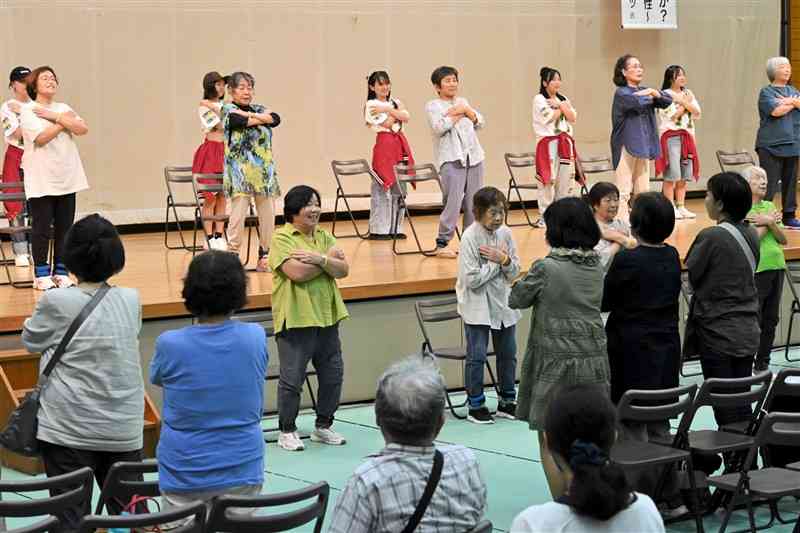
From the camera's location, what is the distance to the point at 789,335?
29.4 feet

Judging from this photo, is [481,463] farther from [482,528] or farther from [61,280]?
[61,280]

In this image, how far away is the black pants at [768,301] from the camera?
284 inches

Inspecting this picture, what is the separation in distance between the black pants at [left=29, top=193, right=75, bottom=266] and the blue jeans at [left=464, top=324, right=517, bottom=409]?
266 cm

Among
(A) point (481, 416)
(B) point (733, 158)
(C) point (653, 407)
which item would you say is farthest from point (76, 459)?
(B) point (733, 158)

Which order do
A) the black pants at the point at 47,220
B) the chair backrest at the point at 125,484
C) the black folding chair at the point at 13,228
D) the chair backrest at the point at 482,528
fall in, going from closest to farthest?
1. the chair backrest at the point at 482,528
2. the chair backrest at the point at 125,484
3. the black pants at the point at 47,220
4. the black folding chair at the point at 13,228

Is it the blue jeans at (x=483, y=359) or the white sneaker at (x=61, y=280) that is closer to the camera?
the blue jeans at (x=483, y=359)

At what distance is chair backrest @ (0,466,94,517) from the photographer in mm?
3539

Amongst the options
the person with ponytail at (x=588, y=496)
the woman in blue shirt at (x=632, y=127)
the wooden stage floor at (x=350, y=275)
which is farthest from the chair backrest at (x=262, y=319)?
the woman in blue shirt at (x=632, y=127)

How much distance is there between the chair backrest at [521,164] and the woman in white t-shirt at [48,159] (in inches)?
191

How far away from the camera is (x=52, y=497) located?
3623 millimetres

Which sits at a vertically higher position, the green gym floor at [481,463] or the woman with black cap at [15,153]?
the woman with black cap at [15,153]

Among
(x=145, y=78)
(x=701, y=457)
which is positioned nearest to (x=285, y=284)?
(x=701, y=457)

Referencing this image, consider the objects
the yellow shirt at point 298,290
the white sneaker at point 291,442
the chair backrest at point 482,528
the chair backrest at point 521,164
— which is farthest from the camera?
the chair backrest at point 521,164

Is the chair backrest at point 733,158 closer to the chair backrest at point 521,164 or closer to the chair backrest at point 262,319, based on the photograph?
the chair backrest at point 521,164
